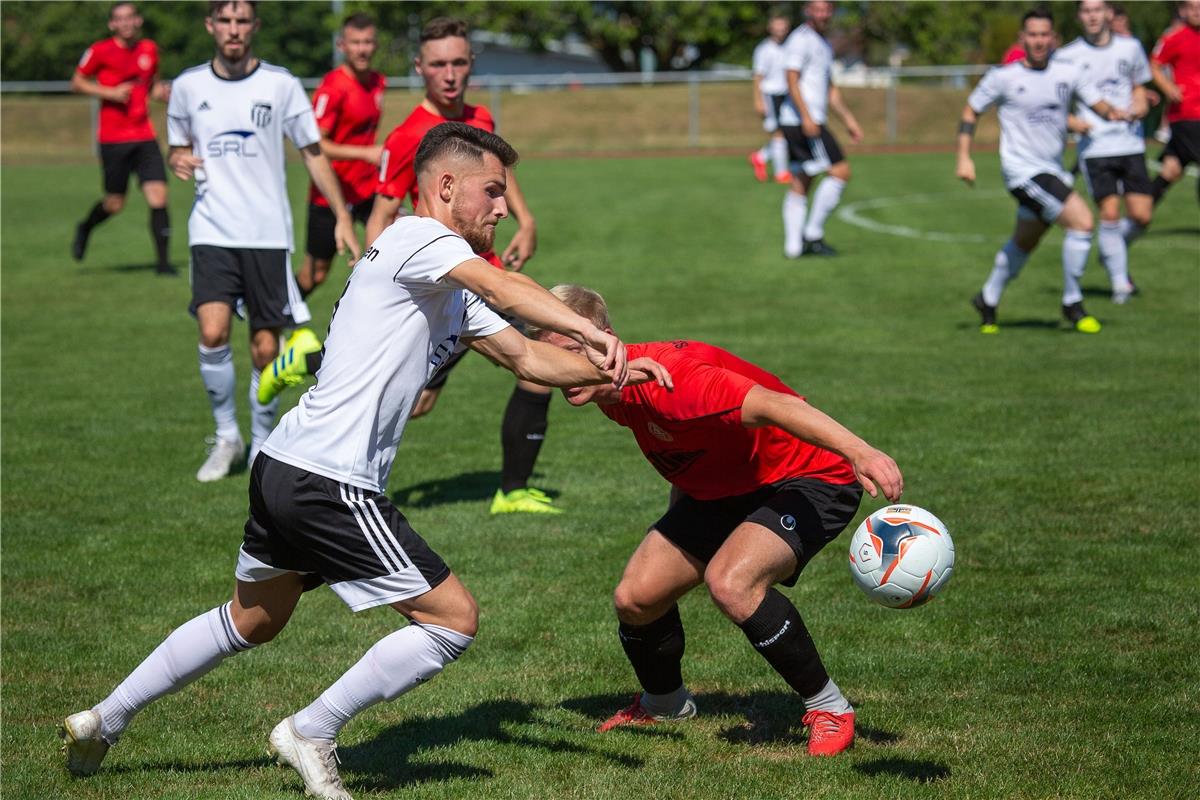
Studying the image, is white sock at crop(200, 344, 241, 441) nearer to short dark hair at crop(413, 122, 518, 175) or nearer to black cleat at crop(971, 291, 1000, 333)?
short dark hair at crop(413, 122, 518, 175)

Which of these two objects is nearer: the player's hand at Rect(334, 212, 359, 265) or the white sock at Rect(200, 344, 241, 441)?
the player's hand at Rect(334, 212, 359, 265)

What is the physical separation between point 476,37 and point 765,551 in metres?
65.8

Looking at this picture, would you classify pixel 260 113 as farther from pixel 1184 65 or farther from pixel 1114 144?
pixel 1184 65

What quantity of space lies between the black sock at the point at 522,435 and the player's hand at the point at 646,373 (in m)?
3.60

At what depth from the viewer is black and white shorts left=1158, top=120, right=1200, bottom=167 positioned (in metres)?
15.5

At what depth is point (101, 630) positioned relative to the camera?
6086 mm

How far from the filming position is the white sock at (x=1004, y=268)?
41.5ft

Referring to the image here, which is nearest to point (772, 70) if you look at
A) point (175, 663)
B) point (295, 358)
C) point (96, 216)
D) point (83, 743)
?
point (96, 216)

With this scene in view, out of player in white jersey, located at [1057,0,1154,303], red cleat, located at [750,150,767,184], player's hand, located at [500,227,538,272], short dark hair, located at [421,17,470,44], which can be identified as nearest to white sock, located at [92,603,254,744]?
player's hand, located at [500,227,538,272]

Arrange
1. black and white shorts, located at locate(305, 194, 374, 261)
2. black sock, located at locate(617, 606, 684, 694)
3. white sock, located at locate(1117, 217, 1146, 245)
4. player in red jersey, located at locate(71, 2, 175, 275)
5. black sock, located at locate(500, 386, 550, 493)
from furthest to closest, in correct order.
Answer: player in red jersey, located at locate(71, 2, 175, 275)
white sock, located at locate(1117, 217, 1146, 245)
black and white shorts, located at locate(305, 194, 374, 261)
black sock, located at locate(500, 386, 550, 493)
black sock, located at locate(617, 606, 684, 694)

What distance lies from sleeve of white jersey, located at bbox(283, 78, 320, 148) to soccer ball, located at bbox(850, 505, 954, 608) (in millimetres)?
5222

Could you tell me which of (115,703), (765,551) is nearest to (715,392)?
(765,551)

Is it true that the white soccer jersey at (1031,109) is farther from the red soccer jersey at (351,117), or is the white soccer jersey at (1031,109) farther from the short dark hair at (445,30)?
the short dark hair at (445,30)

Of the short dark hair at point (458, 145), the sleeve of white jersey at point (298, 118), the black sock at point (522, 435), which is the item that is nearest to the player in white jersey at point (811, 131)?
the sleeve of white jersey at point (298, 118)
